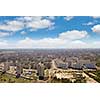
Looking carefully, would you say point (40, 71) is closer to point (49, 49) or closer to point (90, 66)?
point (49, 49)

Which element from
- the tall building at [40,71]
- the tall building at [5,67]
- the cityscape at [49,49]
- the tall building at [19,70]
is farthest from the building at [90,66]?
the tall building at [5,67]

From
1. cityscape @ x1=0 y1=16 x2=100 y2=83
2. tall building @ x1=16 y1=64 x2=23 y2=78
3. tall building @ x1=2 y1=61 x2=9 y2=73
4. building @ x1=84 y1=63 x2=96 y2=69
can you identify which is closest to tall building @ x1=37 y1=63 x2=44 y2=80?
cityscape @ x1=0 y1=16 x2=100 y2=83

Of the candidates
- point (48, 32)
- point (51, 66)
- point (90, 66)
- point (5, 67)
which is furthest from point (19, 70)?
point (90, 66)

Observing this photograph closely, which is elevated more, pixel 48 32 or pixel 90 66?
pixel 48 32

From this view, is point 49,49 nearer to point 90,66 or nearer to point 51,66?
point 51,66

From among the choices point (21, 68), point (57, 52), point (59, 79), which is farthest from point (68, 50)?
point (21, 68)

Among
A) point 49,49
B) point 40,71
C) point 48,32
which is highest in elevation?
point 48,32
